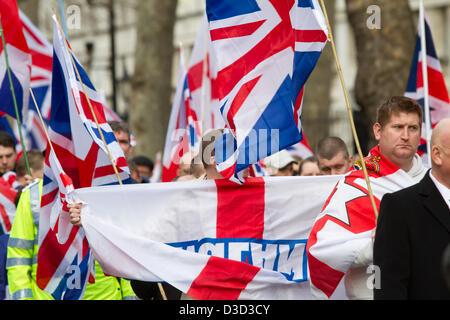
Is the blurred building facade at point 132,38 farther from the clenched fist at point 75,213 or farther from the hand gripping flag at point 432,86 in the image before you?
the clenched fist at point 75,213

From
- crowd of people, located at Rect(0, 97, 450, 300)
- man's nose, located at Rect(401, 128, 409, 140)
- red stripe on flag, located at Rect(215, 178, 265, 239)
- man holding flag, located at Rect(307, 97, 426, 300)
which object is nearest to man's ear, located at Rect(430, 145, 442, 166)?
crowd of people, located at Rect(0, 97, 450, 300)

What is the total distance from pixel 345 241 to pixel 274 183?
1.25 meters

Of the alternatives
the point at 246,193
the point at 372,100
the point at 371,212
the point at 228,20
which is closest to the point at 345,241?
the point at 371,212

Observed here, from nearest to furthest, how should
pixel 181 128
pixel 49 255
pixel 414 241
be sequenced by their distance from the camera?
pixel 414 241
pixel 49 255
pixel 181 128

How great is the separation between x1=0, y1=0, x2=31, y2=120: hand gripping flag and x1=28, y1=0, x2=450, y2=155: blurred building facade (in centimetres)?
1066

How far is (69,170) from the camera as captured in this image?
258 inches

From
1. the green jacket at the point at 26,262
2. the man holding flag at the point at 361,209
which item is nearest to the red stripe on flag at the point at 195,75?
the green jacket at the point at 26,262

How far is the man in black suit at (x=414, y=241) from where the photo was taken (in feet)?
13.4

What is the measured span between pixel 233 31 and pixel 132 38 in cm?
3819

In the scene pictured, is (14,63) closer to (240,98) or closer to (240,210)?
(240,98)

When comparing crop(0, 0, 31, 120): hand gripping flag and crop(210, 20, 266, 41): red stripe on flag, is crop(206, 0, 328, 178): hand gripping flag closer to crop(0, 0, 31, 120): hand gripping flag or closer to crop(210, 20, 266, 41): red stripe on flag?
crop(210, 20, 266, 41): red stripe on flag

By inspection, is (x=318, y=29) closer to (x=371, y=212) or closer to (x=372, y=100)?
(x=371, y=212)

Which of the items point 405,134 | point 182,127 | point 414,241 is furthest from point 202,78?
point 414,241

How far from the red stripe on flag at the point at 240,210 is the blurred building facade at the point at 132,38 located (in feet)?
39.5
